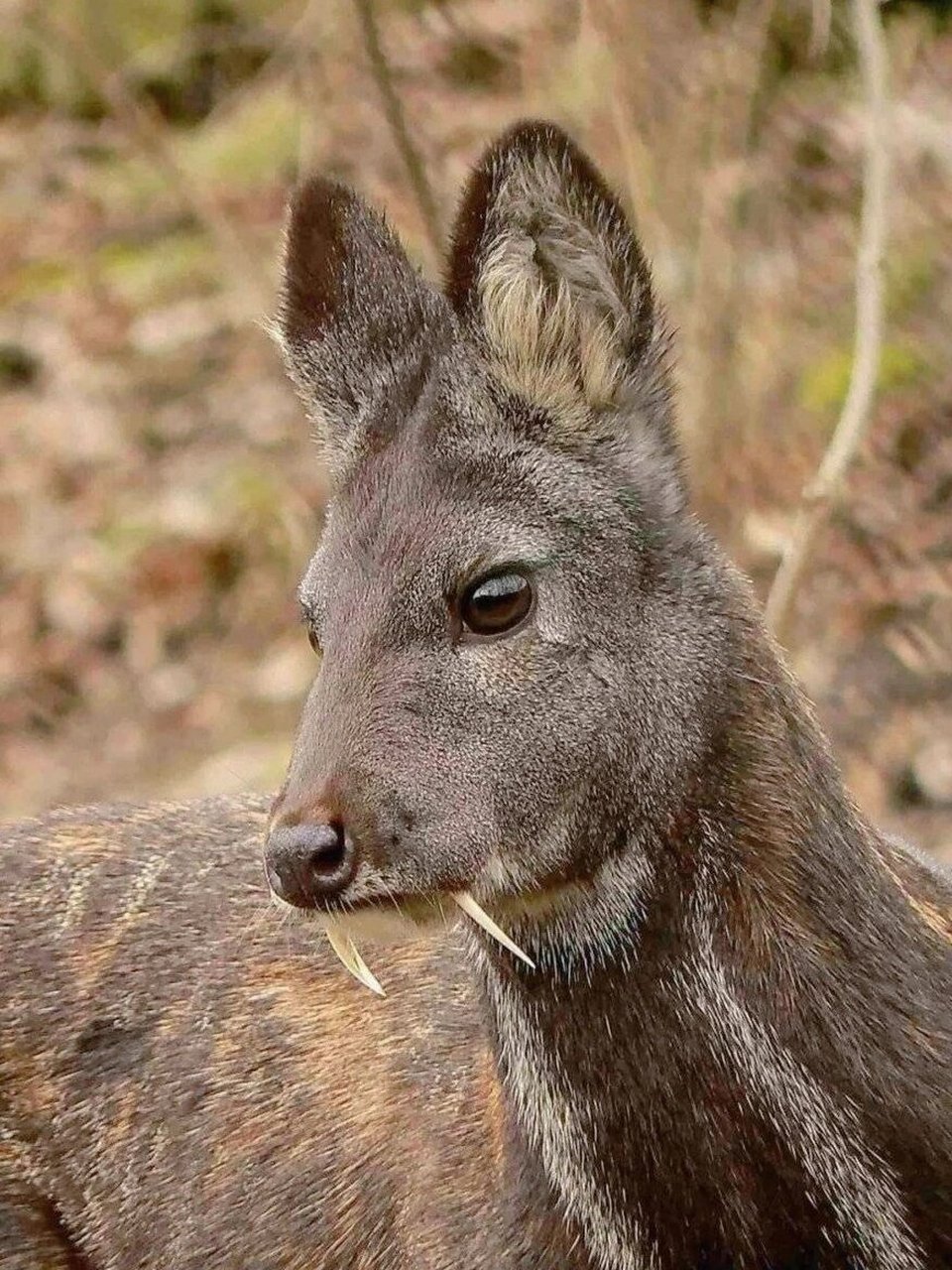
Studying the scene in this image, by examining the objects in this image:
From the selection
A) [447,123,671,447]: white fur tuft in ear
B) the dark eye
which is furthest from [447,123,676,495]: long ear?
the dark eye

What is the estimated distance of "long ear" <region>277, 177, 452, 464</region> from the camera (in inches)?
174

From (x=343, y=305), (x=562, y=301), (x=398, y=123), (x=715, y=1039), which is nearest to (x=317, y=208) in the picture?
(x=343, y=305)

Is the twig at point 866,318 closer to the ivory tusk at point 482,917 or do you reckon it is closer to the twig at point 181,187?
the ivory tusk at point 482,917

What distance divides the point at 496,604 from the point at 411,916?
1.96ft

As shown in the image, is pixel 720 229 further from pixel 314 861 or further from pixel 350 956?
pixel 314 861

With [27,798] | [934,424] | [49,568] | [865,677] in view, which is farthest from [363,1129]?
[49,568]

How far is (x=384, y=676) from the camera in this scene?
3887 millimetres

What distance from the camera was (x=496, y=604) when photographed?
12.9ft

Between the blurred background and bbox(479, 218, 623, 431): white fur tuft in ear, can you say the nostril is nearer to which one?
bbox(479, 218, 623, 431): white fur tuft in ear

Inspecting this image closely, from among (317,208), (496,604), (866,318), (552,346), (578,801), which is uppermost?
(866,318)

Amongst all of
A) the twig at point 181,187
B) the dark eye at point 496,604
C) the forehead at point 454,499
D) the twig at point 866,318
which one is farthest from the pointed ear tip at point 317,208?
the twig at point 181,187

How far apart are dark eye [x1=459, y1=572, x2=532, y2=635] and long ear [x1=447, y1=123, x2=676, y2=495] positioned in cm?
37

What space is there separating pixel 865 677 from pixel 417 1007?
3.79 meters

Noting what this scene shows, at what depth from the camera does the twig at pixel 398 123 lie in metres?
7.29
